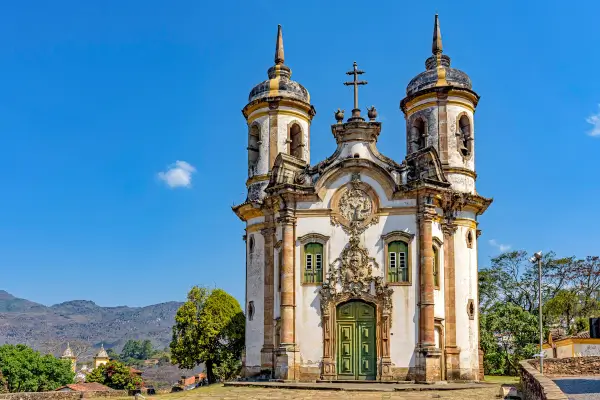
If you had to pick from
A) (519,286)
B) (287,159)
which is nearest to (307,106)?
(287,159)

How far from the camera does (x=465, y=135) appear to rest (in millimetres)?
31969

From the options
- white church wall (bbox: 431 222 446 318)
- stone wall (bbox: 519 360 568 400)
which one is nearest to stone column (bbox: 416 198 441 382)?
white church wall (bbox: 431 222 446 318)

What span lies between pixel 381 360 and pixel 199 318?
48.4 feet

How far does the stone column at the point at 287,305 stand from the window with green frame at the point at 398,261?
3.71 metres

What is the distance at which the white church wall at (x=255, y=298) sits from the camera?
30.0 meters

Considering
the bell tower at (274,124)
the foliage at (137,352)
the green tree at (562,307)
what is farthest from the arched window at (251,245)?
the foliage at (137,352)

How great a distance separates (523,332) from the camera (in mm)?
41062

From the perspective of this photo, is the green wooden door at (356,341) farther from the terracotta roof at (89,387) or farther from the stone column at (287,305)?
the terracotta roof at (89,387)

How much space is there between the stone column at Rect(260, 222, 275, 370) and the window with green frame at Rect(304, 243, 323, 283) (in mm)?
2020

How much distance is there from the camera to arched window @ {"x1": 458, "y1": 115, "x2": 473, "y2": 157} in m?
31.6

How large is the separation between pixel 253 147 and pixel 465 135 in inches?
368

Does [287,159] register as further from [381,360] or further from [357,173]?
[381,360]

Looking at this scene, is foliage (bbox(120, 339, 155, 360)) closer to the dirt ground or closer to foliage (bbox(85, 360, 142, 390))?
foliage (bbox(85, 360, 142, 390))

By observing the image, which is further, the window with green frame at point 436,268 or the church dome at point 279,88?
the church dome at point 279,88
